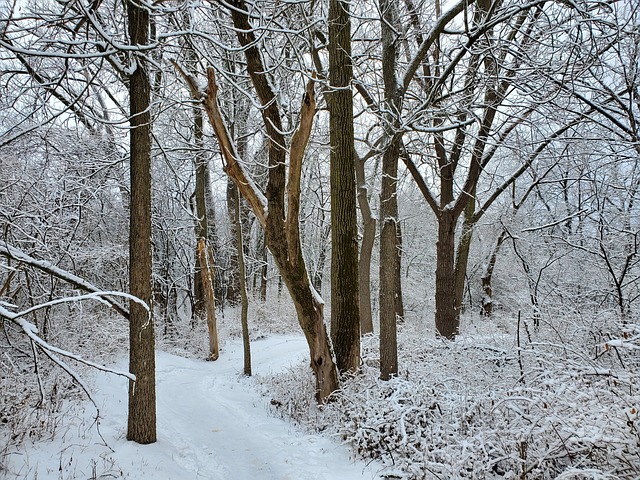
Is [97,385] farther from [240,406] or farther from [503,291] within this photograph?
[503,291]

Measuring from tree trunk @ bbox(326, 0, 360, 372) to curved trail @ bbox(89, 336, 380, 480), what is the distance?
5.09 feet

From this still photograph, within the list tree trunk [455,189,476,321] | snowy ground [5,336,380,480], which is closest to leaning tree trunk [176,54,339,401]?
snowy ground [5,336,380,480]

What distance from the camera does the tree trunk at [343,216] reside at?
660 cm

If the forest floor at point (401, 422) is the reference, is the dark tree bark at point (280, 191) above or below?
above

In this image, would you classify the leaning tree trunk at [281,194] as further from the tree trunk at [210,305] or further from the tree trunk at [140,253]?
the tree trunk at [210,305]

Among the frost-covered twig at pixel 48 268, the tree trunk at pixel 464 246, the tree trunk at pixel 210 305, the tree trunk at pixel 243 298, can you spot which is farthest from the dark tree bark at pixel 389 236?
the tree trunk at pixel 210 305

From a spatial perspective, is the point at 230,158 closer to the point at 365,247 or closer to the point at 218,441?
the point at 218,441

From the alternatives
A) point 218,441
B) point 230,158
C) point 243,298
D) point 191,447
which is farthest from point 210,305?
point 230,158

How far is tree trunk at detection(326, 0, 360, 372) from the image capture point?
660 centimetres

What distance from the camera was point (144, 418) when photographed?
521cm

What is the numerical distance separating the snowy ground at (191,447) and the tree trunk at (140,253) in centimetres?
39

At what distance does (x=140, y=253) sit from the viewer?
5324 mm

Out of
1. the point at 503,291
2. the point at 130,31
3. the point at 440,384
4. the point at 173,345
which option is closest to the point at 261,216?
the point at 130,31

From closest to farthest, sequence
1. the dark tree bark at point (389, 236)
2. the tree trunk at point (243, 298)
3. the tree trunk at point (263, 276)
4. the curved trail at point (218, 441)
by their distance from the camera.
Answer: the curved trail at point (218, 441)
the dark tree bark at point (389, 236)
the tree trunk at point (243, 298)
the tree trunk at point (263, 276)
